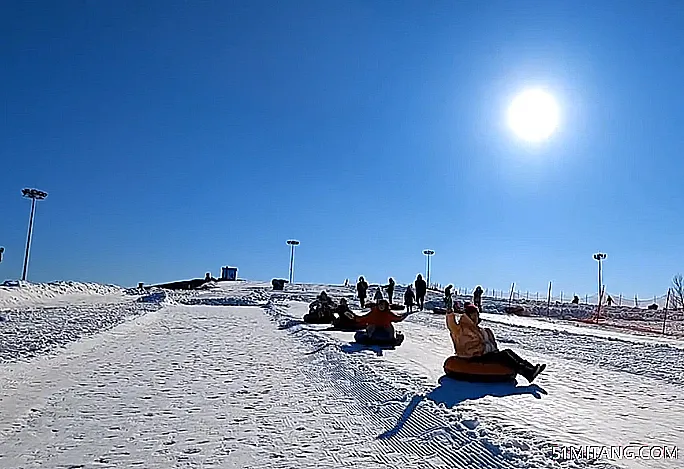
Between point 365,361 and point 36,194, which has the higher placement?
point 36,194

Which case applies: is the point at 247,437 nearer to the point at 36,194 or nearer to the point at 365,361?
the point at 365,361

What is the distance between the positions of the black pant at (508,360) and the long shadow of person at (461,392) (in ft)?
0.83

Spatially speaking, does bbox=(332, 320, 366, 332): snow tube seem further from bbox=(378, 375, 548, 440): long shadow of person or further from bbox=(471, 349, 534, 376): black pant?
bbox=(471, 349, 534, 376): black pant

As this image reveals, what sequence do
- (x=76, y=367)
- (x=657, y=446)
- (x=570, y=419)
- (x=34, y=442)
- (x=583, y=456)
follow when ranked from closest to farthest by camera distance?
(x=583, y=456), (x=657, y=446), (x=34, y=442), (x=570, y=419), (x=76, y=367)

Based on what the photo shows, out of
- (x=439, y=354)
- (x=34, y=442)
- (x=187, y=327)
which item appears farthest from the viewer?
(x=187, y=327)

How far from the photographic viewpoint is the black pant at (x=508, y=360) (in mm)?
9300

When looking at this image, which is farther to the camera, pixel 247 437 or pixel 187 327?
pixel 187 327

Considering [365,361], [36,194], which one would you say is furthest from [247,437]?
[36,194]

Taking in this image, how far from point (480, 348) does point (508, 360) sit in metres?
→ 0.46

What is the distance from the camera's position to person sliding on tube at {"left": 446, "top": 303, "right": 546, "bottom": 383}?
9.34 m

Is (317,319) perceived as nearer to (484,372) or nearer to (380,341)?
(380,341)

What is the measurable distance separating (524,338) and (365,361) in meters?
8.52

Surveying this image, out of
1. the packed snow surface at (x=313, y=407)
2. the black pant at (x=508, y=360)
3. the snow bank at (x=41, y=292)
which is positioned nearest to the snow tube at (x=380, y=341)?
the packed snow surface at (x=313, y=407)

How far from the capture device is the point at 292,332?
749 inches
